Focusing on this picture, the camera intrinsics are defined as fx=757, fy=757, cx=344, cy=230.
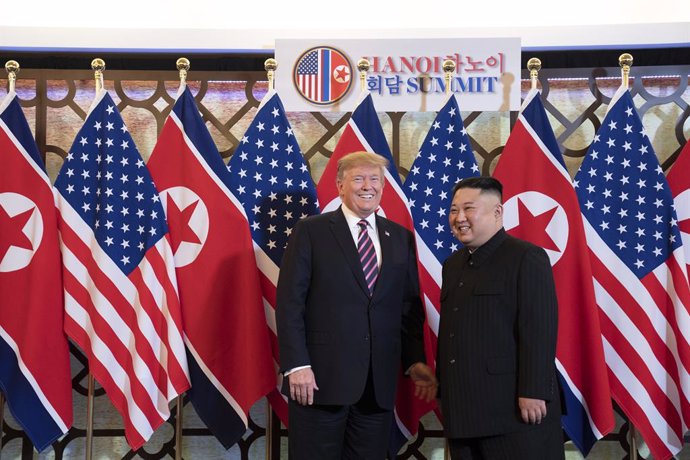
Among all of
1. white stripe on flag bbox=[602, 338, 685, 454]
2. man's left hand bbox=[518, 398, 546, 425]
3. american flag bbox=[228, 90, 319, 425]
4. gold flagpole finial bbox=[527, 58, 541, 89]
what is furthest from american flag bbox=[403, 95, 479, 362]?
man's left hand bbox=[518, 398, 546, 425]

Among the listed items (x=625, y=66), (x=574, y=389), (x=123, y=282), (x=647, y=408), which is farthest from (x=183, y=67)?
Answer: (x=647, y=408)

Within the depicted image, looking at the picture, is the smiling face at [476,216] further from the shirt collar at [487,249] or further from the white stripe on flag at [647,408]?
the white stripe on flag at [647,408]

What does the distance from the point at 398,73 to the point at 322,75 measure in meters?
0.35

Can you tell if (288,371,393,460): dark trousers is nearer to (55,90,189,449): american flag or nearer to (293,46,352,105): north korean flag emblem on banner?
(55,90,189,449): american flag

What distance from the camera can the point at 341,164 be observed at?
2723 mm

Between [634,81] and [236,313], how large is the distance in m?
2.09

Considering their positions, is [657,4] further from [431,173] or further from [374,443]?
[374,443]

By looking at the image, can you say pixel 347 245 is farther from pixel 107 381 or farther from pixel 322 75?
pixel 107 381

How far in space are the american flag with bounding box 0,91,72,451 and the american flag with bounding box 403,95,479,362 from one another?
1539 mm

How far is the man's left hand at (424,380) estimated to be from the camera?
2676 mm

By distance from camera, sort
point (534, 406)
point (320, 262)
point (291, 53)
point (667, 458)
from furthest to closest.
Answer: point (291, 53) < point (667, 458) < point (320, 262) < point (534, 406)

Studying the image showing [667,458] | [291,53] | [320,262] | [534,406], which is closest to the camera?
[534,406]

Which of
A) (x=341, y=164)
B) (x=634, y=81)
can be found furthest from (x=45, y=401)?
(x=634, y=81)

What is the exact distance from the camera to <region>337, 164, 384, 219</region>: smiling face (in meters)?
2.65
